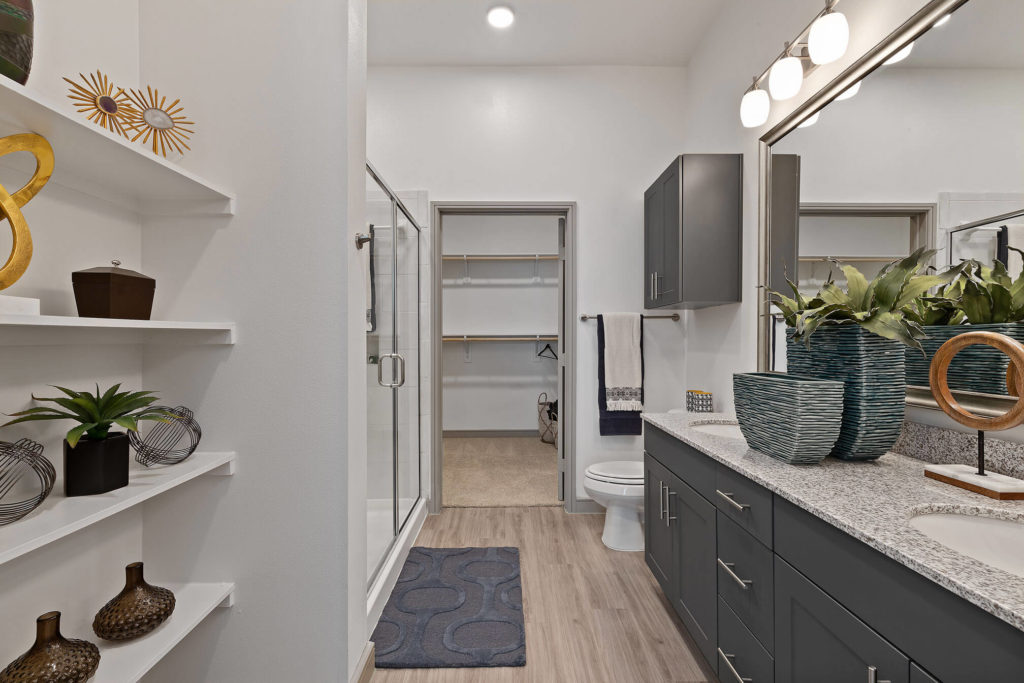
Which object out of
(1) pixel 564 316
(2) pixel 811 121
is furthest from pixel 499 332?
(2) pixel 811 121

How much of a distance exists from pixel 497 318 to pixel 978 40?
13.4 ft

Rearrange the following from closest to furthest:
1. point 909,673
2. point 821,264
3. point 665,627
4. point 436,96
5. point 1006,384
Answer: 1. point 909,673
2. point 1006,384
3. point 821,264
4. point 665,627
5. point 436,96

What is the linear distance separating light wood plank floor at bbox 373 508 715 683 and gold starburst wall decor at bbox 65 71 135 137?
1.78 meters

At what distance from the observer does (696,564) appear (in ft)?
5.39

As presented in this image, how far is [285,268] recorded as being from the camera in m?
1.35

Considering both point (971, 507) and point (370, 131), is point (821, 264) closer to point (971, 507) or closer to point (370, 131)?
point (971, 507)

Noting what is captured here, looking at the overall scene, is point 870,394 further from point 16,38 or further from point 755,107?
point 16,38

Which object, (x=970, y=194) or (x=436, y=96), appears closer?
(x=970, y=194)

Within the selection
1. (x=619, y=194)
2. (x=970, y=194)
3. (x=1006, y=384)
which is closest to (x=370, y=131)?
(x=619, y=194)

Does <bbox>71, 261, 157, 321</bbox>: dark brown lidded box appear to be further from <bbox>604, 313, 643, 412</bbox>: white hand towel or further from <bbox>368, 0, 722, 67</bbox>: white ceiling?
<bbox>604, 313, 643, 412</bbox>: white hand towel

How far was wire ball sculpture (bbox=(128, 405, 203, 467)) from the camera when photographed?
1.24m

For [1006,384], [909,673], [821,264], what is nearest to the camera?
[909,673]

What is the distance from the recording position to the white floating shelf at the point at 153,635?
3.34 feet

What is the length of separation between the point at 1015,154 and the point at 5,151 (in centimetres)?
211
